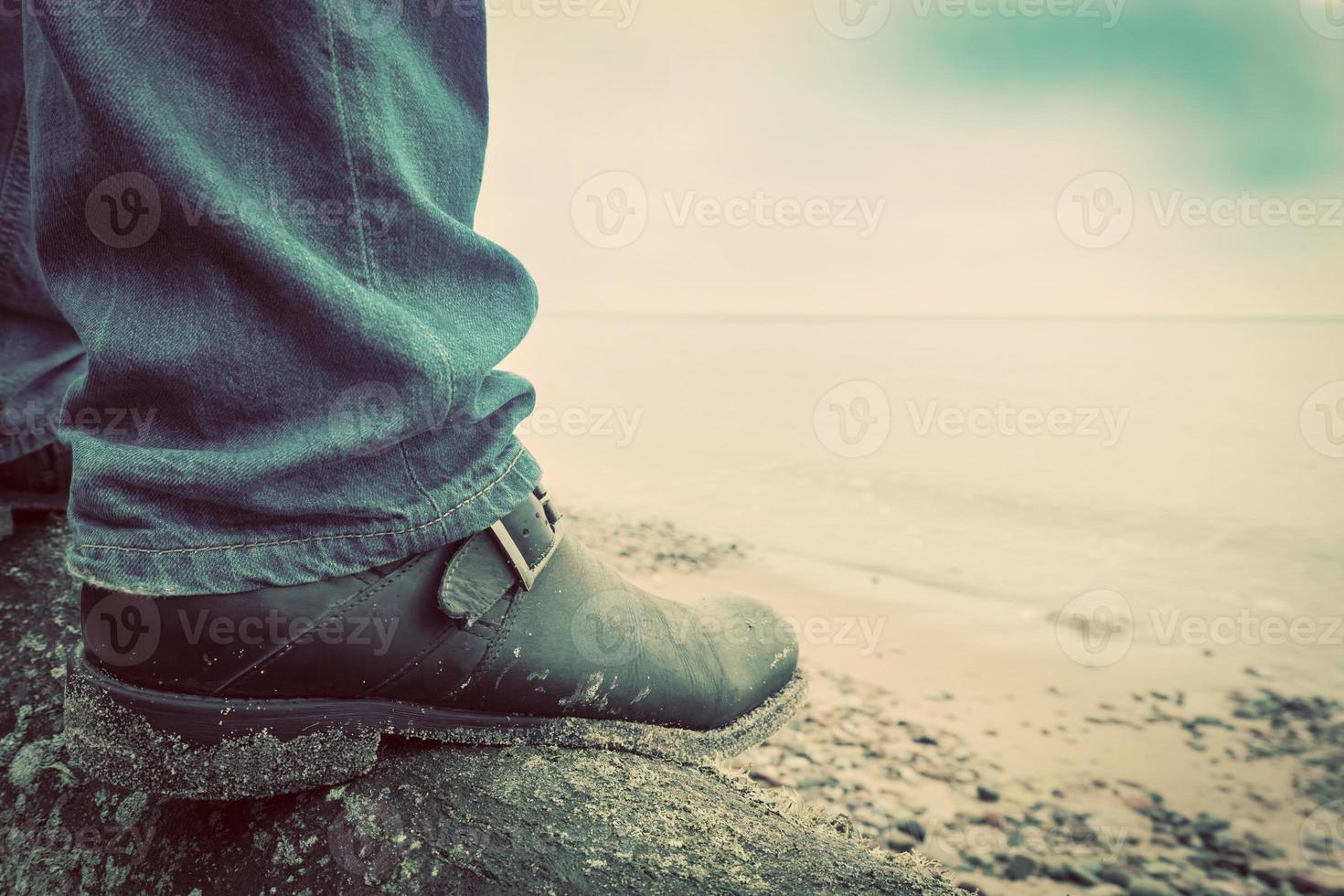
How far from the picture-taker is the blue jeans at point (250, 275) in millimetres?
752

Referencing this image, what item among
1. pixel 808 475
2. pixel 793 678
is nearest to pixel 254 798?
pixel 793 678

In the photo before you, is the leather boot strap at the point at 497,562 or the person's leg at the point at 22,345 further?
the person's leg at the point at 22,345

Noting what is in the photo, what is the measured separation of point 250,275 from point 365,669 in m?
0.46

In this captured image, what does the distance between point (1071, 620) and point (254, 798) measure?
4.87 metres

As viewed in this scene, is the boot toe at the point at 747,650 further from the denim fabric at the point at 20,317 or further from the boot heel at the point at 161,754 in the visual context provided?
the denim fabric at the point at 20,317

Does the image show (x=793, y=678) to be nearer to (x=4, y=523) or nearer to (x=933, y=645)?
(x=4, y=523)

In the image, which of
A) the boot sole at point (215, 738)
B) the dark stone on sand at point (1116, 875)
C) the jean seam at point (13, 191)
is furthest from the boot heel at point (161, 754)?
the dark stone on sand at point (1116, 875)

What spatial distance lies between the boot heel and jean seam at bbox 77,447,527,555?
0.18 meters

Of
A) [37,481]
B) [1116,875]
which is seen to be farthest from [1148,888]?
[37,481]

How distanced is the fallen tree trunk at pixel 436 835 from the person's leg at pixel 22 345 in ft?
1.97

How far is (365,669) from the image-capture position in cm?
90

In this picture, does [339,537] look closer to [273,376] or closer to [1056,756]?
[273,376]

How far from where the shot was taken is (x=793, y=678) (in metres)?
1.40

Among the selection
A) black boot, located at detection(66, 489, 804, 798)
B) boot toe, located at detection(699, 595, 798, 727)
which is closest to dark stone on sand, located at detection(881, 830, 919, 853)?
boot toe, located at detection(699, 595, 798, 727)
